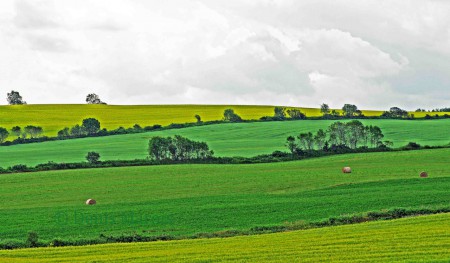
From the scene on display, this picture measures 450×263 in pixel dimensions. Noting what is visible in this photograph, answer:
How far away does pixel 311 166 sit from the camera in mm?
73688

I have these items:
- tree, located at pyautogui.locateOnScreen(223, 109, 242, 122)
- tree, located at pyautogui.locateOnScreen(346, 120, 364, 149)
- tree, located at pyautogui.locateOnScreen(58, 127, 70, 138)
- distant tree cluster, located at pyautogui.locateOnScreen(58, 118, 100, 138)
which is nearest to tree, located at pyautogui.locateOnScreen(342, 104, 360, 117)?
tree, located at pyautogui.locateOnScreen(223, 109, 242, 122)

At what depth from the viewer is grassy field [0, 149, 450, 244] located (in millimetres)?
40719

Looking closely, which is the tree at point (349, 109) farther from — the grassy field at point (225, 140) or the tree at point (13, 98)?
the tree at point (13, 98)

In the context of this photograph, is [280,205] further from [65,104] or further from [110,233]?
[65,104]

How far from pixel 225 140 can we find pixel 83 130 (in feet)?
99.0

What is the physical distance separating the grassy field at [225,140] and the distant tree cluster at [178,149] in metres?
6.17

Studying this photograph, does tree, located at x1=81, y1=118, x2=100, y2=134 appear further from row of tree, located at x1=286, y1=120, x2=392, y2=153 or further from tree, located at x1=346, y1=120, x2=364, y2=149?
tree, located at x1=346, y1=120, x2=364, y2=149

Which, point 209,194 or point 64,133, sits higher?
point 64,133

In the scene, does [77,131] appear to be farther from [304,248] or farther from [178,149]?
[304,248]

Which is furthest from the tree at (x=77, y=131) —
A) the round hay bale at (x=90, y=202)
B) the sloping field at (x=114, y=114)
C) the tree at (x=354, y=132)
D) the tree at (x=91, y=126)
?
the round hay bale at (x=90, y=202)

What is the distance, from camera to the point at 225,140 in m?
108

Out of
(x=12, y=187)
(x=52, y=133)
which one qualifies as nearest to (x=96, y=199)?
(x=12, y=187)

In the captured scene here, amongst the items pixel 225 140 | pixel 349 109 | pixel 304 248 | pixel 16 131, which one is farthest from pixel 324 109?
pixel 304 248

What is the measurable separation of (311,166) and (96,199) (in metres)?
27.8
